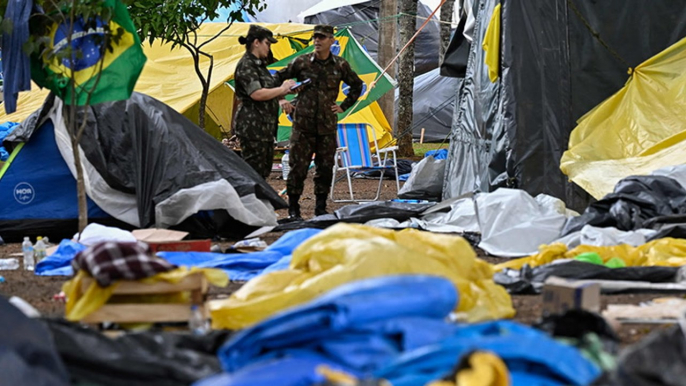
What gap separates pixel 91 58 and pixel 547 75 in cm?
332

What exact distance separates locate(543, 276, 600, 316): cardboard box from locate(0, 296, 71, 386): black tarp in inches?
63.1

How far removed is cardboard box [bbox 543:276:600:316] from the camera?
3191 mm

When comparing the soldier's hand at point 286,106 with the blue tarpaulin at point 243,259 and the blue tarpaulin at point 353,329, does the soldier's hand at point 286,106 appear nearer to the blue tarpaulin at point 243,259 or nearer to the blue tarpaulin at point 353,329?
the blue tarpaulin at point 243,259

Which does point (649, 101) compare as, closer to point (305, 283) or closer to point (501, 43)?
point (501, 43)

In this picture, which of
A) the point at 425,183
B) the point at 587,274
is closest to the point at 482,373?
the point at 587,274

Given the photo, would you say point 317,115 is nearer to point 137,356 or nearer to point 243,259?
point 243,259

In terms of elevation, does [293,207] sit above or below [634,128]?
below

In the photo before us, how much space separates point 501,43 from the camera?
24.1ft

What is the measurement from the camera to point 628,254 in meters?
4.95

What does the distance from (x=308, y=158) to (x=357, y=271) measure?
192 inches

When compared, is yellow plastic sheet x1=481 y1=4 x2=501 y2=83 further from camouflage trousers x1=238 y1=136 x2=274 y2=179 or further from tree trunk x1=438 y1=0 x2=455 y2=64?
tree trunk x1=438 y1=0 x2=455 y2=64

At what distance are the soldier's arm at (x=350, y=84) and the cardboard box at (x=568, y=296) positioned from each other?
15.8 ft

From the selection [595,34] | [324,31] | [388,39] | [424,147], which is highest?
[324,31]

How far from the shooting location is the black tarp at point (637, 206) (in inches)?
230
